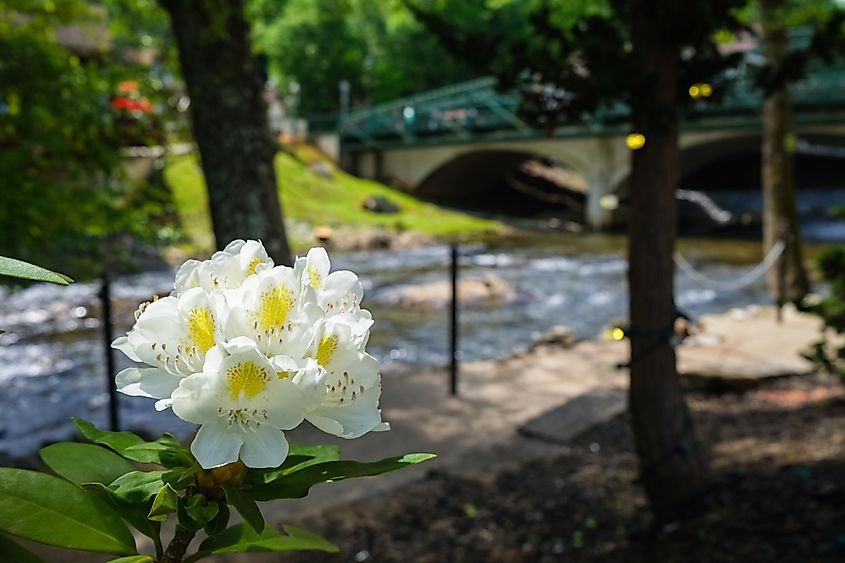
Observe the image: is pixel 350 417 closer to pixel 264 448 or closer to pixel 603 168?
pixel 264 448

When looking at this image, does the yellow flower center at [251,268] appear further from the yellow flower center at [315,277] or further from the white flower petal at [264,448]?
the white flower petal at [264,448]

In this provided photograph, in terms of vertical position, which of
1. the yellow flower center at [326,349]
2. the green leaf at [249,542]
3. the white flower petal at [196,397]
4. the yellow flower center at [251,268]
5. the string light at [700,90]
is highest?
the string light at [700,90]

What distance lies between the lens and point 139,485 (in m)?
0.78

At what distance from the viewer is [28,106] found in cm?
479

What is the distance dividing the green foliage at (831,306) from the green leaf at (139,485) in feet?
10.7

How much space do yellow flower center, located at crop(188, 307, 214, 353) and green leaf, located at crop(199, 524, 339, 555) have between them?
184 mm

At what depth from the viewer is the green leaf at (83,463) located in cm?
80

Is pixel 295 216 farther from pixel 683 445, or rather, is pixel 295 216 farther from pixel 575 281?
pixel 683 445

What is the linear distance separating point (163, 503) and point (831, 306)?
3440mm

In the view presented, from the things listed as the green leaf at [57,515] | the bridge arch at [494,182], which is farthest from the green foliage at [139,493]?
the bridge arch at [494,182]

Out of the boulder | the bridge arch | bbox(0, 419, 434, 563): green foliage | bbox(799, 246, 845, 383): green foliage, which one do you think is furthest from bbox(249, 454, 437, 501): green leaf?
the bridge arch

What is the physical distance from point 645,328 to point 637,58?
3.60ft

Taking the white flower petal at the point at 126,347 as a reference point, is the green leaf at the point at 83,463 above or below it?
below

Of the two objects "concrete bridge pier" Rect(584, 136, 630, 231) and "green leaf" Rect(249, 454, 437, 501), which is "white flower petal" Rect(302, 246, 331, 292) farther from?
"concrete bridge pier" Rect(584, 136, 630, 231)
